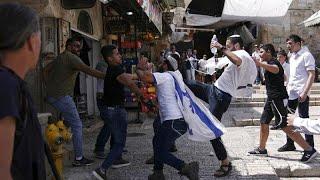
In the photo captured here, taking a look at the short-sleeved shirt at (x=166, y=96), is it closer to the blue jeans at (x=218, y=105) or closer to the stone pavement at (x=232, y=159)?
the blue jeans at (x=218, y=105)

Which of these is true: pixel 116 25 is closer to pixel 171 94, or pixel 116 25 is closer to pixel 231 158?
pixel 231 158

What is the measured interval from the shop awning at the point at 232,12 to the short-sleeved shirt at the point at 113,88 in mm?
14312

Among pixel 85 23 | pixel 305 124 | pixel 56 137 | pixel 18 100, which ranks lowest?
pixel 56 137

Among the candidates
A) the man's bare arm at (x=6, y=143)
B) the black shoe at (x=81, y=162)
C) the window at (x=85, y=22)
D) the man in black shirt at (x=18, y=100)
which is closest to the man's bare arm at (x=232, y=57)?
the black shoe at (x=81, y=162)

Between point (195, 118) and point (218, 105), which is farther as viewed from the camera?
point (218, 105)

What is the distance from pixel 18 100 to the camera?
6.20 feet

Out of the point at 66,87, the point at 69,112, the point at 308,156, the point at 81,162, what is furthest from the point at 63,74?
A: the point at 308,156

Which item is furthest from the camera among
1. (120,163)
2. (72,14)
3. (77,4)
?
(72,14)

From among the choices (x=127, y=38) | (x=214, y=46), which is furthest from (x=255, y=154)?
(x=127, y=38)

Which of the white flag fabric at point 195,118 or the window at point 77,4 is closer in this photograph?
the white flag fabric at point 195,118

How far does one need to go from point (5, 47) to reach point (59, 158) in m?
3.30

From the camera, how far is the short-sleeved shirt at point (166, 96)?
5418 mm

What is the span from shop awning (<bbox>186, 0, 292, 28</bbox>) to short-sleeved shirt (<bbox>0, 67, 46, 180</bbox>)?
18.2 metres

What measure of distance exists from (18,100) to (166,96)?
143 inches
